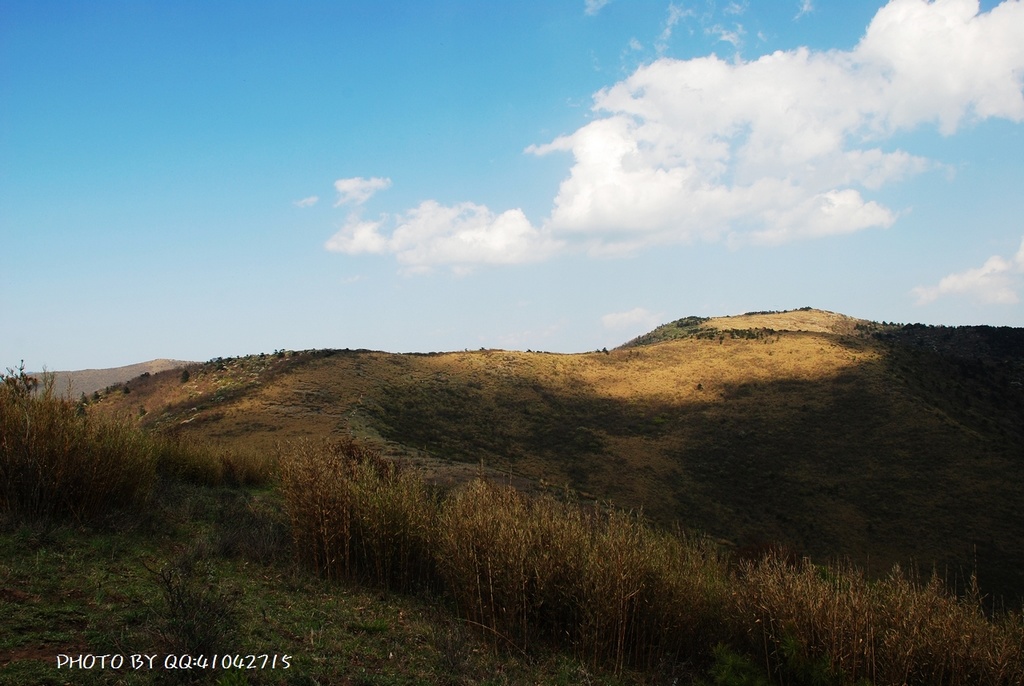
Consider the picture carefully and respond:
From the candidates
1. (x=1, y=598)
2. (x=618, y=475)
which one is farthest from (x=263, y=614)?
(x=618, y=475)

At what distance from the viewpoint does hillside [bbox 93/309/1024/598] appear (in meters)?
26.6

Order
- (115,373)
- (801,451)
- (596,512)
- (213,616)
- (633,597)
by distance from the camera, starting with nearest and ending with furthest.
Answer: (213,616) < (633,597) < (596,512) < (801,451) < (115,373)

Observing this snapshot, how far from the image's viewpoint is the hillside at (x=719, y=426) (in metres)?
26.6

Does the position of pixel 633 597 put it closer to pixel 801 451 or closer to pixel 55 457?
pixel 55 457

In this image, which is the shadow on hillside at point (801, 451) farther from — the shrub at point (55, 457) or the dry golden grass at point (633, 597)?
the shrub at point (55, 457)

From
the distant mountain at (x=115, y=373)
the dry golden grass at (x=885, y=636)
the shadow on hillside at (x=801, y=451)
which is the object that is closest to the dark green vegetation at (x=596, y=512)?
the dry golden grass at (x=885, y=636)

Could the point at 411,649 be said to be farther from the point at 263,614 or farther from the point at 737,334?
the point at 737,334

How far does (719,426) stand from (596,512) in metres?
33.4

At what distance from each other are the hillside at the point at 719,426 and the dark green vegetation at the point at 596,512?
216 millimetres

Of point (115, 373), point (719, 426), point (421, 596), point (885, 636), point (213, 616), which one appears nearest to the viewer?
point (213, 616)

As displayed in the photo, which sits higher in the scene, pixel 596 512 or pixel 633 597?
pixel 596 512

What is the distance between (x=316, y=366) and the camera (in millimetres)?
39812

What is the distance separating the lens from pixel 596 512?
8484 millimetres

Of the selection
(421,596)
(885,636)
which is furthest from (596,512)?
(885,636)
